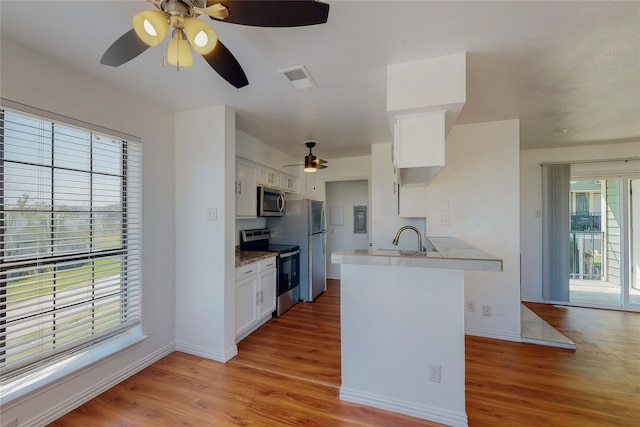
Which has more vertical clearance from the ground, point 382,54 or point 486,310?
point 382,54

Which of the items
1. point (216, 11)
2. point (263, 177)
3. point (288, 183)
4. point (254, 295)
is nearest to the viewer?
point (216, 11)

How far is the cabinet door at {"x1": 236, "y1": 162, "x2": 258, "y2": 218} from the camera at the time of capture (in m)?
3.22

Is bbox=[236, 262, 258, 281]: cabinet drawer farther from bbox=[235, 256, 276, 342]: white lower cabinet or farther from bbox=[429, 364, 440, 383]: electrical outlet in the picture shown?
bbox=[429, 364, 440, 383]: electrical outlet

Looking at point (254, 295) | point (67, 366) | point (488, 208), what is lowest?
point (67, 366)

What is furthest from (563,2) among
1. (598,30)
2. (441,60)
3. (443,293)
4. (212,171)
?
(212,171)

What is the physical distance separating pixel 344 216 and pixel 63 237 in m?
4.34

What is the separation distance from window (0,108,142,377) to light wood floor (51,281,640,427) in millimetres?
544

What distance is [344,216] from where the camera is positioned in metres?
5.51

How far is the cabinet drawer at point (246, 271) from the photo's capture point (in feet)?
8.86

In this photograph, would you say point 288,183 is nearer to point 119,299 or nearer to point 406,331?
point 119,299

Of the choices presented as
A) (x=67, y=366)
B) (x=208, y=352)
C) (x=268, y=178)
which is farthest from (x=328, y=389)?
(x=268, y=178)

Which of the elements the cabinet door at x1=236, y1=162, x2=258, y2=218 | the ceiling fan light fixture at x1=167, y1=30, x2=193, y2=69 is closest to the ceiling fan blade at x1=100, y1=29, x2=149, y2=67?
the ceiling fan light fixture at x1=167, y1=30, x2=193, y2=69

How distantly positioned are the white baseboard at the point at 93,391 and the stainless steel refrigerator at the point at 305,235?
202 cm

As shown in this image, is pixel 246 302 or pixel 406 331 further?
pixel 246 302
